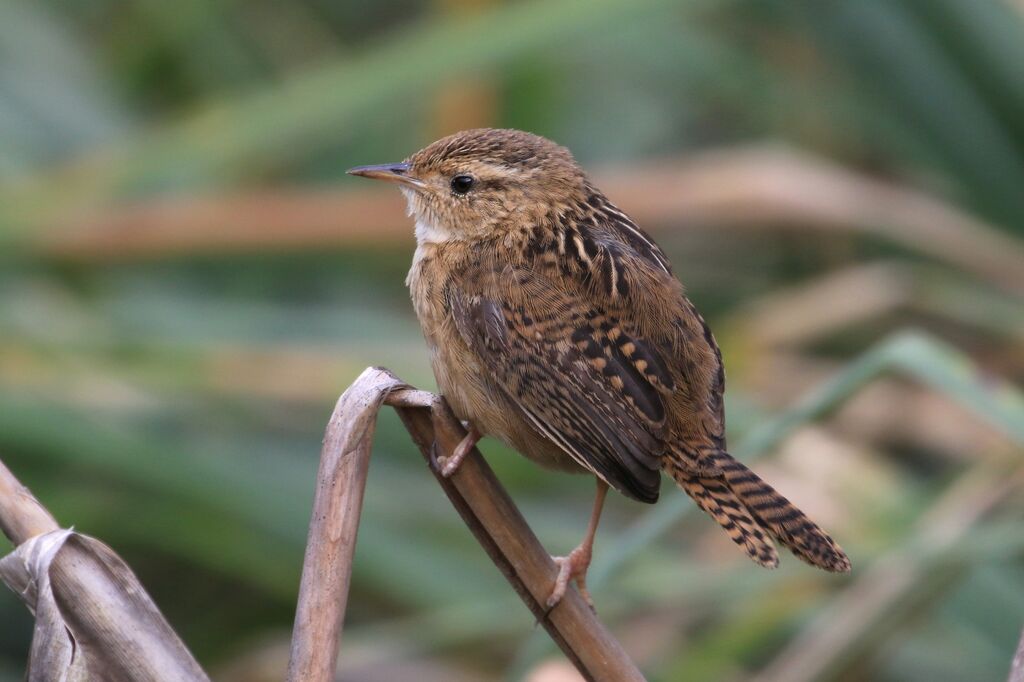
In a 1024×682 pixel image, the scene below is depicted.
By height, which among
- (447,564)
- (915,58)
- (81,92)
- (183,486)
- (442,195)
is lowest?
(447,564)

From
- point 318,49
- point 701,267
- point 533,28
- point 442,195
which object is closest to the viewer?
point 442,195

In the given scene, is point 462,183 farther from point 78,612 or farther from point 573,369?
point 78,612

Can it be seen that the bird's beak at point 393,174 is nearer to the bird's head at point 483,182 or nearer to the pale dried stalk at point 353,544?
the bird's head at point 483,182

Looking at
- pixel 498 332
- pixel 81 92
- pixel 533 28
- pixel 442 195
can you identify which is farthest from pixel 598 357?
pixel 81 92

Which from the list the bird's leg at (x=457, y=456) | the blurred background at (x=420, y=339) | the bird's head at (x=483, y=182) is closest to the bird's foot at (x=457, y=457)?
the bird's leg at (x=457, y=456)

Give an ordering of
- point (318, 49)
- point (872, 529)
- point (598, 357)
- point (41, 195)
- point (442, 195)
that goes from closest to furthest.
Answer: point (598, 357) < point (442, 195) < point (872, 529) < point (41, 195) < point (318, 49)

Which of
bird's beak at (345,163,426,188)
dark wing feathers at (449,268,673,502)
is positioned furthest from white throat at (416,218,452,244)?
dark wing feathers at (449,268,673,502)

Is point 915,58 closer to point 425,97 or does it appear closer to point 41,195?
point 425,97
